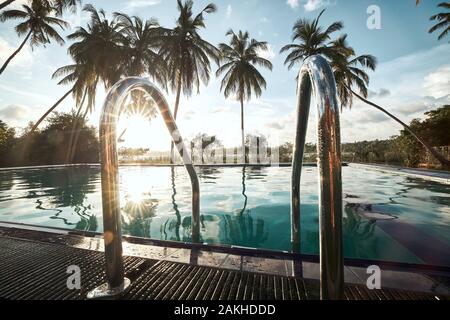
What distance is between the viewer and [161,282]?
1.73 meters

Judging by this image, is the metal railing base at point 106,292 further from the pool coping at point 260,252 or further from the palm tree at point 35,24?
the palm tree at point 35,24

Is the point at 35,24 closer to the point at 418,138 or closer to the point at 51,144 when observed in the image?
the point at 51,144

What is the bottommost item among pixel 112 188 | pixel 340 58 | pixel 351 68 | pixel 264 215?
pixel 264 215

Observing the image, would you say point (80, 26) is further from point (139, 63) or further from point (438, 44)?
point (438, 44)

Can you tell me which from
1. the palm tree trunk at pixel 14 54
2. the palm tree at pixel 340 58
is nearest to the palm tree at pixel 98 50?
the palm tree trunk at pixel 14 54

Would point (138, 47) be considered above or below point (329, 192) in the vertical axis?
above

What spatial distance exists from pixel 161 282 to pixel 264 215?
420 cm

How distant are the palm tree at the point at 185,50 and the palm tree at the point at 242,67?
3.91 meters

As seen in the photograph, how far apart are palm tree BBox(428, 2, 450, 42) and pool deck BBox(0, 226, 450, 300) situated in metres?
24.1

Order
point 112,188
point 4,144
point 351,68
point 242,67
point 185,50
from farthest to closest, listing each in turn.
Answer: point 242,67
point 351,68
point 4,144
point 185,50
point 112,188

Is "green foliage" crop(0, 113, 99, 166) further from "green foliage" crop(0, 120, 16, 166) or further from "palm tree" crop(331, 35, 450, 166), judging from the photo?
"palm tree" crop(331, 35, 450, 166)

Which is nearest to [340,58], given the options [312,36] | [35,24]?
[312,36]

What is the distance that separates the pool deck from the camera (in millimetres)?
1562
